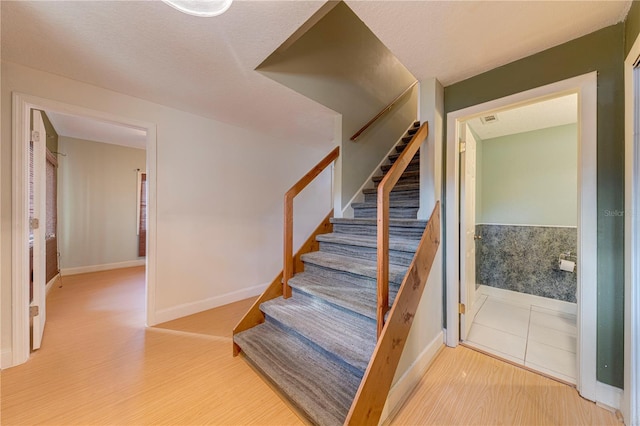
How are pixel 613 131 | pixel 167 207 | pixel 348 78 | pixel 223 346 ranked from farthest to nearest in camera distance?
pixel 348 78, pixel 167 207, pixel 223 346, pixel 613 131

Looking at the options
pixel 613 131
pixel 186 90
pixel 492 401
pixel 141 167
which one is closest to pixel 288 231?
pixel 186 90

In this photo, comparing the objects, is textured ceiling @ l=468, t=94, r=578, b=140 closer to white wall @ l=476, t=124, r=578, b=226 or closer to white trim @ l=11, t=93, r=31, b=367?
white wall @ l=476, t=124, r=578, b=226

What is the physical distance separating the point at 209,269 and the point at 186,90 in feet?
6.05

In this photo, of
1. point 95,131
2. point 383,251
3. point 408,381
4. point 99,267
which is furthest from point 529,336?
point 99,267

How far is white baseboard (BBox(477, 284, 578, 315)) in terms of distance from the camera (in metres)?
2.61

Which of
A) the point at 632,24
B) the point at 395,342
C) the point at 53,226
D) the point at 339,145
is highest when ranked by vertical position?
the point at 632,24

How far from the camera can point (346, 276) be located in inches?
73.7

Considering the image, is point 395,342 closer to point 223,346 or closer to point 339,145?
point 223,346

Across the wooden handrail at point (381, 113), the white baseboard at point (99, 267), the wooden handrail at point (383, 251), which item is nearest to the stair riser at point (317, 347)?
the wooden handrail at point (383, 251)

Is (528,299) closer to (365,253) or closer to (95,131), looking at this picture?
(365,253)

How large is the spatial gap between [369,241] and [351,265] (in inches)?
10.9

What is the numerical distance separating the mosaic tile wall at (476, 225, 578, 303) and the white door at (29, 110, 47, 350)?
4485 millimetres

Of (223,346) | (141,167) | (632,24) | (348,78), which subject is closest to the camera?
(632,24)

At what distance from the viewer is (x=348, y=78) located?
2648 mm
